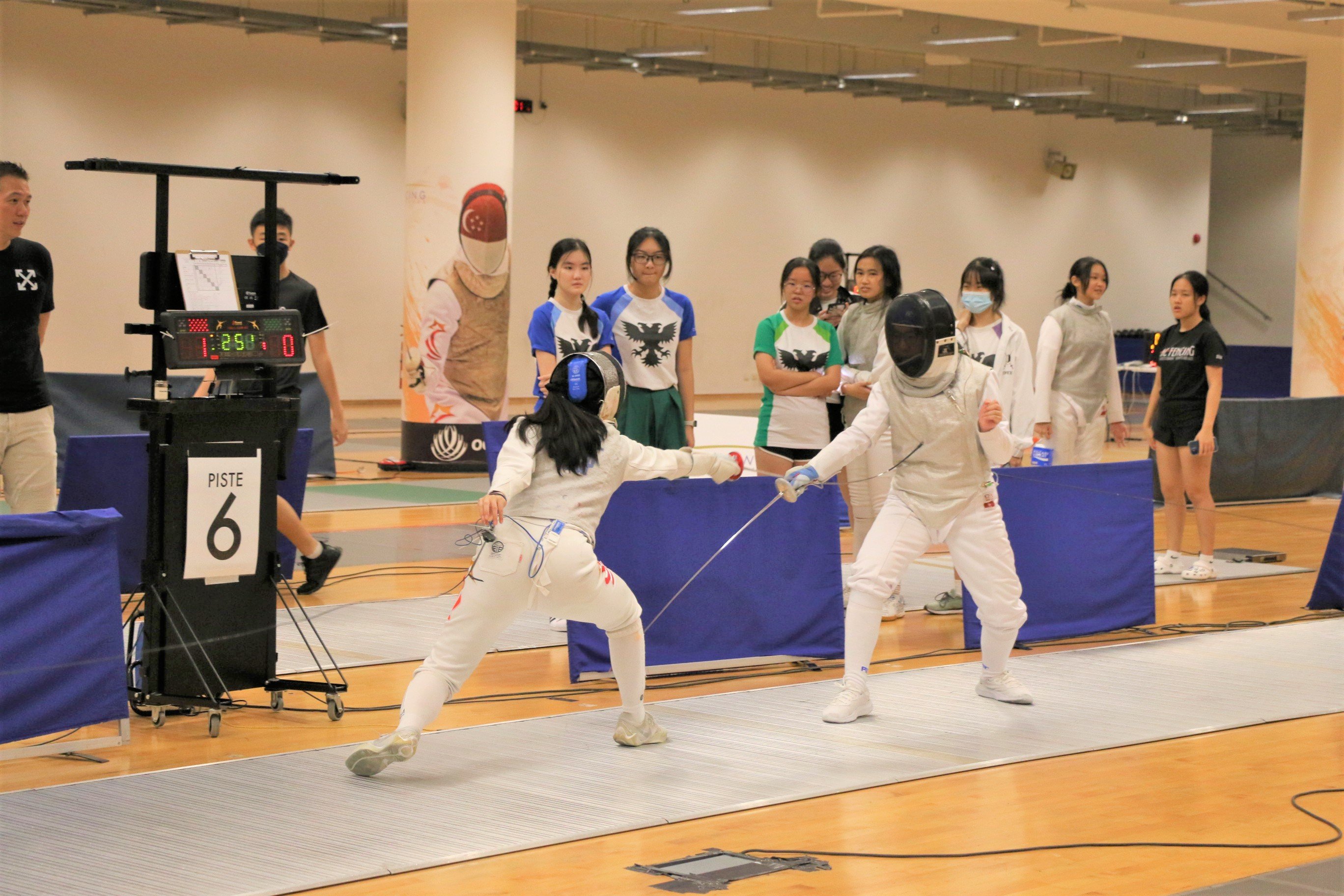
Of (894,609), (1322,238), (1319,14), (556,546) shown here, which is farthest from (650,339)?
(1322,238)

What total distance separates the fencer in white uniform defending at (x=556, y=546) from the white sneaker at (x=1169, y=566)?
3.93 metres

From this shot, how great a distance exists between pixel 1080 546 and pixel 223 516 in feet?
10.5

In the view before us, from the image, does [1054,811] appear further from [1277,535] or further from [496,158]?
[496,158]

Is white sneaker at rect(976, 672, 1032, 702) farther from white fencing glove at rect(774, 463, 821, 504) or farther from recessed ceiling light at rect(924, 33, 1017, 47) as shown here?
recessed ceiling light at rect(924, 33, 1017, 47)

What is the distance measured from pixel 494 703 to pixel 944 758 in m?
1.37

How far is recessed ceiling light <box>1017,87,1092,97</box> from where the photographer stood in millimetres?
17281

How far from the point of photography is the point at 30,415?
464 cm

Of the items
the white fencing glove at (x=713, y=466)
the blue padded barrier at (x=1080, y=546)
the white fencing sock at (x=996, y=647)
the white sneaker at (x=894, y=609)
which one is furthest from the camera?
the white sneaker at (x=894, y=609)

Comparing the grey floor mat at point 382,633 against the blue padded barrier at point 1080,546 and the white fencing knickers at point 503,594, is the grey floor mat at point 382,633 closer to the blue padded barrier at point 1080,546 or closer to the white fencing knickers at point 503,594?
the white fencing knickers at point 503,594

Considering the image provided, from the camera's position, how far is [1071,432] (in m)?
6.54

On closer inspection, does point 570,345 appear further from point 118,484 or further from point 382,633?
point 118,484

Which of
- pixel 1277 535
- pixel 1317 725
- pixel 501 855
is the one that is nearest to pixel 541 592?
pixel 501 855

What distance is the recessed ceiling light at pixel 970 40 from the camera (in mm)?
13781

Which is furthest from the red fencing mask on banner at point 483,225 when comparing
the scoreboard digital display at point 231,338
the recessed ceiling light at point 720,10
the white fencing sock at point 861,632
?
the white fencing sock at point 861,632
